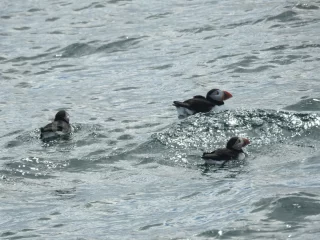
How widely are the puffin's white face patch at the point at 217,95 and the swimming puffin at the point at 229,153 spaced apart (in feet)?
10.7

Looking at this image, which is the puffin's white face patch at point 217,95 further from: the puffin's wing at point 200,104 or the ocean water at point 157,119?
the ocean water at point 157,119

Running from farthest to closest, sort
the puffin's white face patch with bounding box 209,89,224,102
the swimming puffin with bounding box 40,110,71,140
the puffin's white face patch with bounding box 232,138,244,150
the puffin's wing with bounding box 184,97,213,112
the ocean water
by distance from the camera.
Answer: the puffin's white face patch with bounding box 209,89,224,102
the puffin's wing with bounding box 184,97,213,112
the swimming puffin with bounding box 40,110,71,140
the puffin's white face patch with bounding box 232,138,244,150
the ocean water

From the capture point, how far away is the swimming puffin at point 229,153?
49.9 ft

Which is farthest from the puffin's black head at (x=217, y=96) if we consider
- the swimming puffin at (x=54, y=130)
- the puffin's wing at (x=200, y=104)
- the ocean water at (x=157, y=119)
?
the swimming puffin at (x=54, y=130)

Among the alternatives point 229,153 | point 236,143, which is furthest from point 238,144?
point 229,153

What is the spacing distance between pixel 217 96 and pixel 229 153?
12.3 ft

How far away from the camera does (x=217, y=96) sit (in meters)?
18.9

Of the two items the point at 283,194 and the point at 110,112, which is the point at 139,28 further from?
the point at 283,194

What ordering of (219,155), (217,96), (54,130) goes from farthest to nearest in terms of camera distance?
(217,96), (54,130), (219,155)

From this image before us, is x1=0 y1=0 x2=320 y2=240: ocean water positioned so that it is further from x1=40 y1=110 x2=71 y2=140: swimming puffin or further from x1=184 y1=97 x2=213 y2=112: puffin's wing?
x1=184 y1=97 x2=213 y2=112: puffin's wing

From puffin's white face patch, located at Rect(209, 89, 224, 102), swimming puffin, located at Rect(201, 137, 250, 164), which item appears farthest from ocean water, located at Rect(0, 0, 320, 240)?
puffin's white face patch, located at Rect(209, 89, 224, 102)

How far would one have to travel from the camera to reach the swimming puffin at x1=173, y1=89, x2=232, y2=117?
18.4m

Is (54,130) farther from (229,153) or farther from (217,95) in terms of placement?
(229,153)

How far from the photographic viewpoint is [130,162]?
1602 cm
